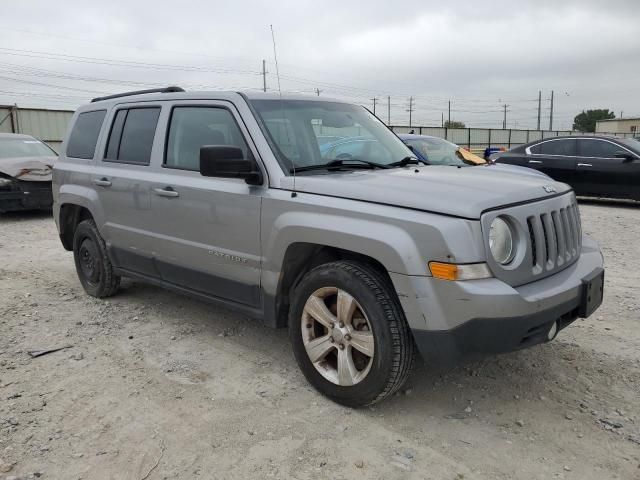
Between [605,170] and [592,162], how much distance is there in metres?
0.31

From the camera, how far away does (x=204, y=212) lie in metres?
3.84

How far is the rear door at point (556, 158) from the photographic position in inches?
440

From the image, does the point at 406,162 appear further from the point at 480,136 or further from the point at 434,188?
the point at 480,136

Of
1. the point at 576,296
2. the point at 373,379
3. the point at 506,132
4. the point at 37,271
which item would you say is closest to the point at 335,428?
the point at 373,379

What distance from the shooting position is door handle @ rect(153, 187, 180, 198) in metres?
4.05

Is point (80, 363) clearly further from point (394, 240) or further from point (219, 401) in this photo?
point (394, 240)

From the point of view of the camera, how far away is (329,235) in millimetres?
3096

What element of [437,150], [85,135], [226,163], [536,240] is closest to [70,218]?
[85,135]

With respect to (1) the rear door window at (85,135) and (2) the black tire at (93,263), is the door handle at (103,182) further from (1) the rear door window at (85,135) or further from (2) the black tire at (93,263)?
(2) the black tire at (93,263)

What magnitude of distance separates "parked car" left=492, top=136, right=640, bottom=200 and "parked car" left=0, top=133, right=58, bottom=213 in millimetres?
9723

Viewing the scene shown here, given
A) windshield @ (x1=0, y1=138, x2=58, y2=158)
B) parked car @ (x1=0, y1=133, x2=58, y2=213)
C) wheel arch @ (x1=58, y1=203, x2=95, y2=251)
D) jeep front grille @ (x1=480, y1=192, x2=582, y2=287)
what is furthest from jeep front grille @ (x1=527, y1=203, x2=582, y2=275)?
windshield @ (x1=0, y1=138, x2=58, y2=158)

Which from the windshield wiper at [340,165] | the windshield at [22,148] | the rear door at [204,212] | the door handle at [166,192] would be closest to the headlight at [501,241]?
the windshield wiper at [340,165]

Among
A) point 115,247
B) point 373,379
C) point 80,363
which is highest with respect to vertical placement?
point 115,247

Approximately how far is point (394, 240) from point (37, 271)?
17.4 feet
